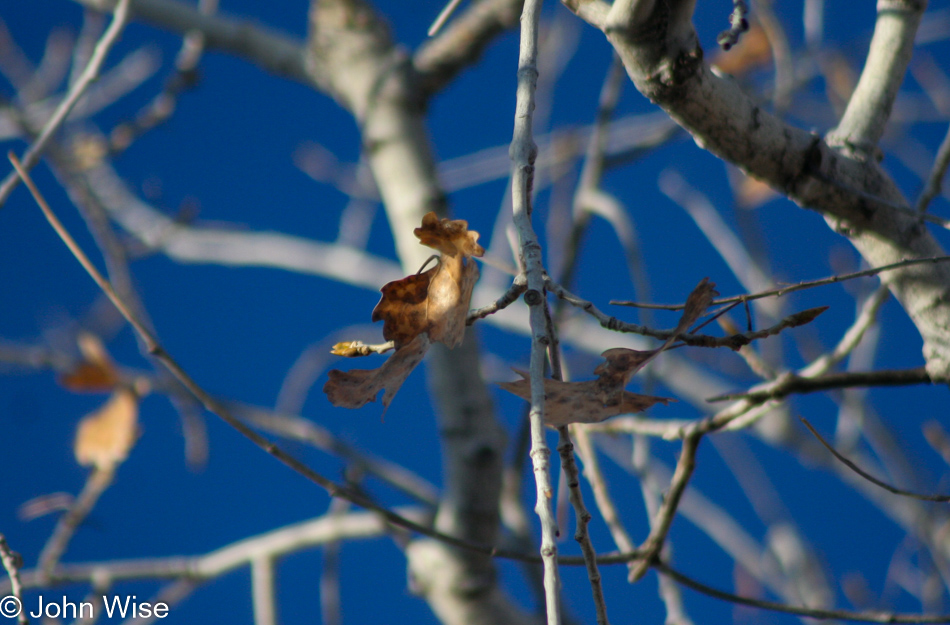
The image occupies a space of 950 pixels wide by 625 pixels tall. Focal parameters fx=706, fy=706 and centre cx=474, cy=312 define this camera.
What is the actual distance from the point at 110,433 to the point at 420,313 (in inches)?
53.1

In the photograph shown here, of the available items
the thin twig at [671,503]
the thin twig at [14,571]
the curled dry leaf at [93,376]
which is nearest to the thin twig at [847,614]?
the thin twig at [671,503]

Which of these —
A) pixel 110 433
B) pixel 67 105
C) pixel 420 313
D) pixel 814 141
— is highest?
pixel 110 433

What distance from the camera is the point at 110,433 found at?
65.9 inches

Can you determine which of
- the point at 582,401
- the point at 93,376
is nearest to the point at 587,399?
the point at 582,401

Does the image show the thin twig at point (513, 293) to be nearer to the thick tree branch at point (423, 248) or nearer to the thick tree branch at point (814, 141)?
the thick tree branch at point (814, 141)

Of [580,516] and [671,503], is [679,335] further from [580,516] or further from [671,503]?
[671,503]

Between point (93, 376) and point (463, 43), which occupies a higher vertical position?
point (463, 43)

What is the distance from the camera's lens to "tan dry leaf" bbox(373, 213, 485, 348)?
60 centimetres

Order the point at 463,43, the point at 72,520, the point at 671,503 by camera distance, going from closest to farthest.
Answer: the point at 671,503
the point at 72,520
the point at 463,43

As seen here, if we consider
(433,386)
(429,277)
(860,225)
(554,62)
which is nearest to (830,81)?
(554,62)

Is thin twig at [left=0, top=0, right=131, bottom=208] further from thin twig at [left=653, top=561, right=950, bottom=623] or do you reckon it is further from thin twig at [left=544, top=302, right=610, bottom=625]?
thin twig at [left=653, top=561, right=950, bottom=623]

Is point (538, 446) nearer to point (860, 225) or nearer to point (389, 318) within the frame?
point (389, 318)

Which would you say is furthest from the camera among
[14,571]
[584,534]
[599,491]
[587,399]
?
[599,491]

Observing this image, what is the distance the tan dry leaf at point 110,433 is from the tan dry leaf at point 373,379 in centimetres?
118
